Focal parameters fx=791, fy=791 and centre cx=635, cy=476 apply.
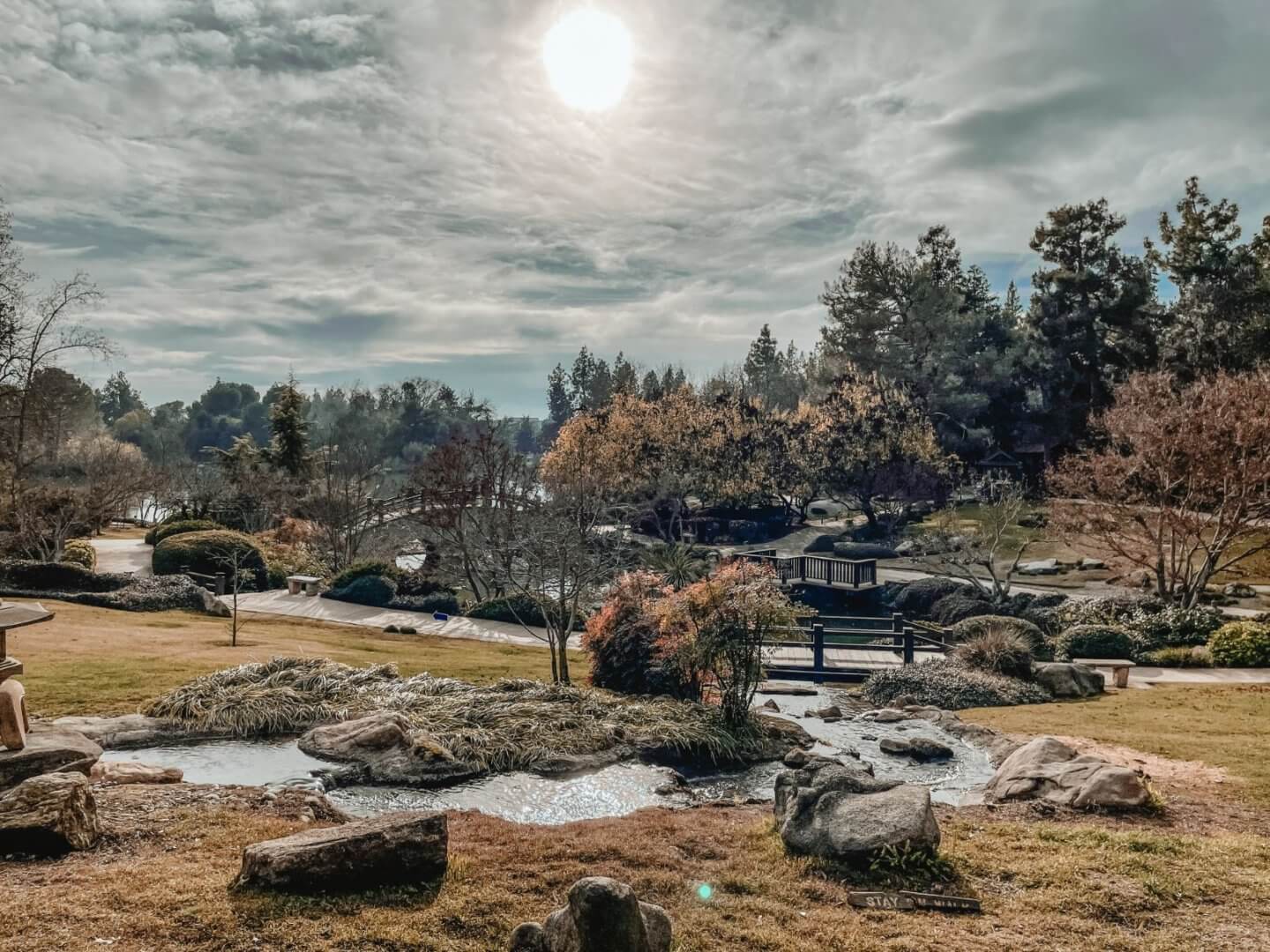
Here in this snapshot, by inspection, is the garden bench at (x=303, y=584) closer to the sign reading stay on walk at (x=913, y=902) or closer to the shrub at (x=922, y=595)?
the shrub at (x=922, y=595)

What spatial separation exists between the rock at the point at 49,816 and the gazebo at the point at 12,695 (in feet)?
2.82

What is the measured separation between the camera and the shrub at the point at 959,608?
859 inches

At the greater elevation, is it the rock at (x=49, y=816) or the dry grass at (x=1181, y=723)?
the rock at (x=49, y=816)

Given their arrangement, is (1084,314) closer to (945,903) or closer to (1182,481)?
(1182,481)

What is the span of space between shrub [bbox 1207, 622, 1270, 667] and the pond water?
9640mm

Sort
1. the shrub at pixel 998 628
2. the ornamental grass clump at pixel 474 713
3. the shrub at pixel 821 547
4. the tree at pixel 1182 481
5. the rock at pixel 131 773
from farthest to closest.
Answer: the shrub at pixel 821 547 < the tree at pixel 1182 481 < the shrub at pixel 998 628 < the ornamental grass clump at pixel 474 713 < the rock at pixel 131 773

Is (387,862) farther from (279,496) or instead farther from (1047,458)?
(1047,458)

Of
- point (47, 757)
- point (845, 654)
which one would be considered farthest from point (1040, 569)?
point (47, 757)

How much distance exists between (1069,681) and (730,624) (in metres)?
7.64

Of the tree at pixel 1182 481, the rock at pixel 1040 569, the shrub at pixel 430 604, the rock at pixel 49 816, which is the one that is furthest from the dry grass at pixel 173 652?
the rock at pixel 1040 569

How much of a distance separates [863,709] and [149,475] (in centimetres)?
4316

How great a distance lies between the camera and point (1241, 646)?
1719 centimetres

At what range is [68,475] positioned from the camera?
159ft

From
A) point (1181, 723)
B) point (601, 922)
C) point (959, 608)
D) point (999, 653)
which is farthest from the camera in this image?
point (959, 608)
